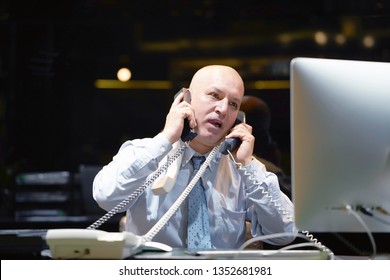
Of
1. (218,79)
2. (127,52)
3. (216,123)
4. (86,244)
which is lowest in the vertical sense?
(86,244)

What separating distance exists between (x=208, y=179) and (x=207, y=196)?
6cm

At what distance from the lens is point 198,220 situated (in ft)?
7.50

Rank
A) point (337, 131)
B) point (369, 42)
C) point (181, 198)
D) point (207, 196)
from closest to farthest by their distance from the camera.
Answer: point (337, 131)
point (181, 198)
point (207, 196)
point (369, 42)

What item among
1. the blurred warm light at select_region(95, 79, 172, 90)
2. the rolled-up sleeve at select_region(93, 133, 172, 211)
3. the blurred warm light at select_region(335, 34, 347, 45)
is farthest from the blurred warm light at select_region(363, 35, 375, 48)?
the rolled-up sleeve at select_region(93, 133, 172, 211)

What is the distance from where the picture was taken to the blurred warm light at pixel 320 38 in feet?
13.5

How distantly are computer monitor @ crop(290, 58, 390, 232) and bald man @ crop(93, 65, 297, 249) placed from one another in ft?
2.33

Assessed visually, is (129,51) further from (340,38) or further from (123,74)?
(340,38)

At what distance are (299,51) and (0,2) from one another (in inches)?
69.9

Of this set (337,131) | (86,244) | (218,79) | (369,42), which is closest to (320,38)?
(369,42)

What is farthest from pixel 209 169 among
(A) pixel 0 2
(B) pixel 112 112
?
(A) pixel 0 2

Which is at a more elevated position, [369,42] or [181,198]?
[369,42]

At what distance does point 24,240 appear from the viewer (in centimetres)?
192

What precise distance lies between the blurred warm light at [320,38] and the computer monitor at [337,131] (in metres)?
2.61

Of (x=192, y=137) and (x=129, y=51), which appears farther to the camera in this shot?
(x=129, y=51)
